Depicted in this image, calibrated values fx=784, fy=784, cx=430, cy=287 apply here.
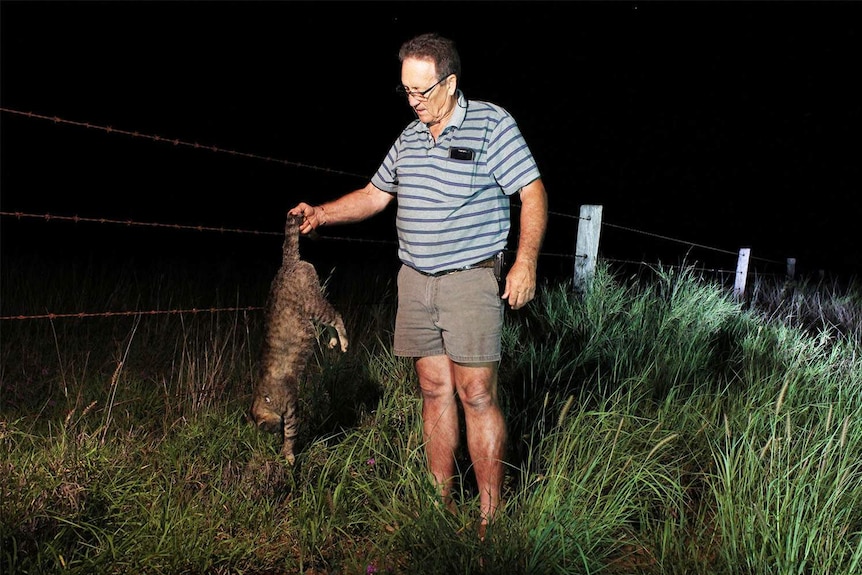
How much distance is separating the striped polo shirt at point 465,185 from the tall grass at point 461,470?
2.58 feet

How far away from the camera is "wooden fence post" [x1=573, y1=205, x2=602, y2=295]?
6.40 meters

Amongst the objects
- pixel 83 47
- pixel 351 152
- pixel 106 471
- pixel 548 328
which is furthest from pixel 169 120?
pixel 106 471

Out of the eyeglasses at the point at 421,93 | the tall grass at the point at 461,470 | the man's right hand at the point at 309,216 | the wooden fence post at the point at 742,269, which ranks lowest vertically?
the tall grass at the point at 461,470

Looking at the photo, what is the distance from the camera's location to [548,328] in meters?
5.50

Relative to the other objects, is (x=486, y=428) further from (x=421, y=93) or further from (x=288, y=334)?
(x=421, y=93)

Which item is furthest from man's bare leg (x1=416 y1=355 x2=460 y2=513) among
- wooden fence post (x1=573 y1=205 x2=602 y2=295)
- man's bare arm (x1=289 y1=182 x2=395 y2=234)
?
wooden fence post (x1=573 y1=205 x2=602 y2=295)

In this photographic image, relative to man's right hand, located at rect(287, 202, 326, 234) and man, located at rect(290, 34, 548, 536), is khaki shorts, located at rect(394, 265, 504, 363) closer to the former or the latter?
man, located at rect(290, 34, 548, 536)

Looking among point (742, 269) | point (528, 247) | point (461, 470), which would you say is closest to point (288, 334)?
point (528, 247)

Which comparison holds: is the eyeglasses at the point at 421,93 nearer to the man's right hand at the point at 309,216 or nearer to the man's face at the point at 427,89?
the man's face at the point at 427,89

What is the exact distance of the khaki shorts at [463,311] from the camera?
3.24m

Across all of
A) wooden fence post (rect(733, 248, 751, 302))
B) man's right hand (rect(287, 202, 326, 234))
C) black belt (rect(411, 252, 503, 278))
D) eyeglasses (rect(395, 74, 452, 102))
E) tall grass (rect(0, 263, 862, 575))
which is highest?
eyeglasses (rect(395, 74, 452, 102))

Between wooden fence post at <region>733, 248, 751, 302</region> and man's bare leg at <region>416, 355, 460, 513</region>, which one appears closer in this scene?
man's bare leg at <region>416, 355, 460, 513</region>

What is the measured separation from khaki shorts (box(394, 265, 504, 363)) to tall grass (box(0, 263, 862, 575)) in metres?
0.44

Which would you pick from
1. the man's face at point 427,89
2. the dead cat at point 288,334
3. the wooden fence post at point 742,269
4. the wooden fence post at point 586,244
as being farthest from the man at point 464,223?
the wooden fence post at point 742,269
